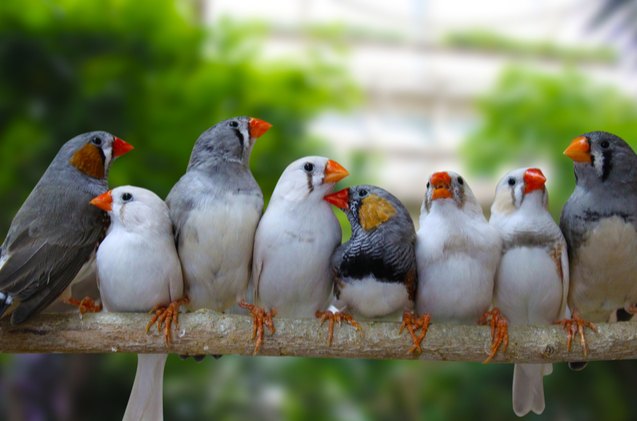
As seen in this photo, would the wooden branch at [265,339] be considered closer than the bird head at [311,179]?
Yes

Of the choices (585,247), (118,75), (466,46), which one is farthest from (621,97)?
(118,75)

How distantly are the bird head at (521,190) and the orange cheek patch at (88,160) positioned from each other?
4.69ft

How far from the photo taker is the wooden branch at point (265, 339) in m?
2.20

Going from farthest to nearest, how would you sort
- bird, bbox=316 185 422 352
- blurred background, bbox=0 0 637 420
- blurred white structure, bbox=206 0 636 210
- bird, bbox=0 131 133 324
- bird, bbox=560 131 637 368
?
blurred white structure, bbox=206 0 636 210
blurred background, bbox=0 0 637 420
bird, bbox=560 131 637 368
bird, bbox=316 185 422 352
bird, bbox=0 131 133 324

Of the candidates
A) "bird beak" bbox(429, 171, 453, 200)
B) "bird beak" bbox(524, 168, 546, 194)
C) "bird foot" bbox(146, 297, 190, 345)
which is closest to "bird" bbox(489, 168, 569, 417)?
"bird beak" bbox(524, 168, 546, 194)

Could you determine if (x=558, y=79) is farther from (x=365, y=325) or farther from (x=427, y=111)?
(x=365, y=325)

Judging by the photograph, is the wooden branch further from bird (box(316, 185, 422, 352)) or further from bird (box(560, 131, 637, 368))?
bird (box(560, 131, 637, 368))

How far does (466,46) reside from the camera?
5.36 m

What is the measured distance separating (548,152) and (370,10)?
1721mm

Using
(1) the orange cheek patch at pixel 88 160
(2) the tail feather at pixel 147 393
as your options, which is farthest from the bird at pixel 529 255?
(1) the orange cheek patch at pixel 88 160

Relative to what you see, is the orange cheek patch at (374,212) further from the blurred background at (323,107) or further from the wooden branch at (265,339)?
the blurred background at (323,107)

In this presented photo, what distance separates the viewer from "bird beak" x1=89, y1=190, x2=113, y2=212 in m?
2.26

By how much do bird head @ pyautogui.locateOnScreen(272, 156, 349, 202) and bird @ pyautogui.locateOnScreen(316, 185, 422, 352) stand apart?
0.06 m

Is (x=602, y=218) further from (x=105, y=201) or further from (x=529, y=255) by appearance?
(x=105, y=201)
